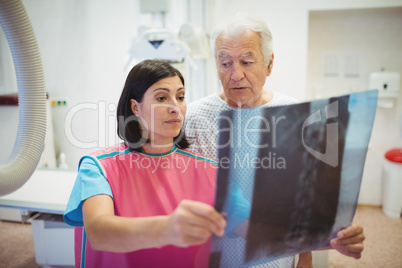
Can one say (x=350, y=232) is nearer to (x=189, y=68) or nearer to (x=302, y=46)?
(x=189, y=68)

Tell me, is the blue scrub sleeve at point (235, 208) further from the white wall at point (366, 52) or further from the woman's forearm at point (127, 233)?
the white wall at point (366, 52)

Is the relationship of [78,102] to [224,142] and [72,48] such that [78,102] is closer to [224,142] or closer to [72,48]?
[72,48]

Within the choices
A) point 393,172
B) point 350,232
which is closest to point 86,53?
point 350,232

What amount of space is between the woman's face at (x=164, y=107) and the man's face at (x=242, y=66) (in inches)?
6.7

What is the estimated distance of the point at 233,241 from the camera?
1.77 ft

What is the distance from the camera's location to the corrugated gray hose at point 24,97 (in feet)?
2.20

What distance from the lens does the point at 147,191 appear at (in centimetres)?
66

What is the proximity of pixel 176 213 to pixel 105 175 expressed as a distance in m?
0.30

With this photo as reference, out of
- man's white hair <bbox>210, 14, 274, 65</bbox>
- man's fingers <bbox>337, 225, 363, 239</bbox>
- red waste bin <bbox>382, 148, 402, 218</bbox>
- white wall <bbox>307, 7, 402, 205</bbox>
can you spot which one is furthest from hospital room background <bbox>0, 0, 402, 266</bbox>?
man's fingers <bbox>337, 225, 363, 239</bbox>

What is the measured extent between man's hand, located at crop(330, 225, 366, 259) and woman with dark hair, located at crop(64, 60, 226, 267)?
27 cm

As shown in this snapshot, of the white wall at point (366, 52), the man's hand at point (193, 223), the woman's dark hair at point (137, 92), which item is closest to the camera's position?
the man's hand at point (193, 223)

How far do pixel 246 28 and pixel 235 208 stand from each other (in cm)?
54

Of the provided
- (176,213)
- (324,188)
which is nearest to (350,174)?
(324,188)

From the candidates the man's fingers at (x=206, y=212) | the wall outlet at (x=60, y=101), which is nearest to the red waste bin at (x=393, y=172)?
the man's fingers at (x=206, y=212)
